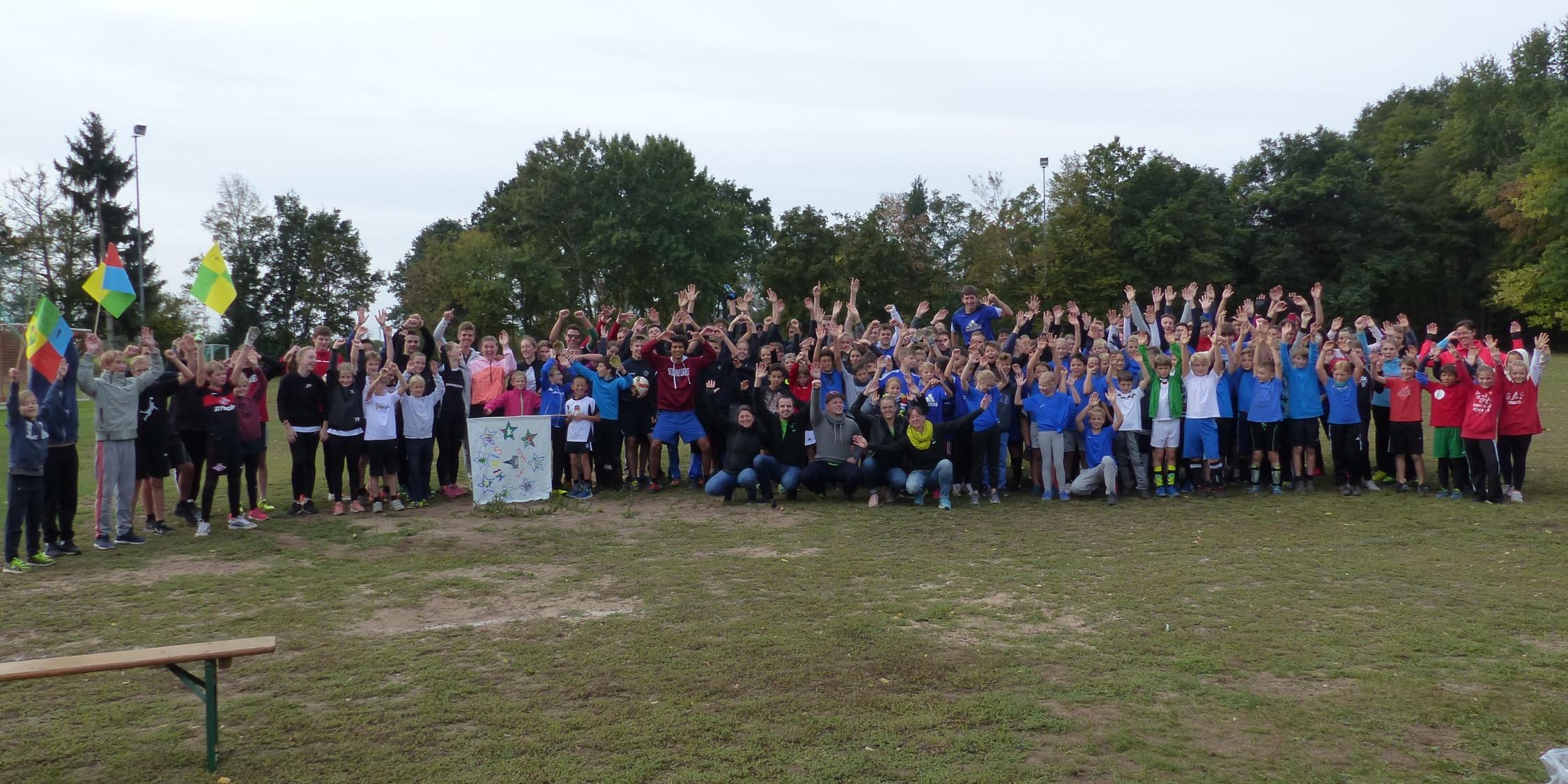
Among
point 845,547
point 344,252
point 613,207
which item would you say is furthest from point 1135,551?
point 344,252

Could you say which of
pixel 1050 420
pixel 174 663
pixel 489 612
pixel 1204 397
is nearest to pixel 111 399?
pixel 489 612

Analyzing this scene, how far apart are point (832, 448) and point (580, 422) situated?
124 inches

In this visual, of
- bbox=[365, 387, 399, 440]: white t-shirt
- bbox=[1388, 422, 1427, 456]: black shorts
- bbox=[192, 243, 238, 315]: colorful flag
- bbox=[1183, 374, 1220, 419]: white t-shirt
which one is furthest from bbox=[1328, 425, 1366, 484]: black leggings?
bbox=[192, 243, 238, 315]: colorful flag

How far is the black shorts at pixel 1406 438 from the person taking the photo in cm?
1184

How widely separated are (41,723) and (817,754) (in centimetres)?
396

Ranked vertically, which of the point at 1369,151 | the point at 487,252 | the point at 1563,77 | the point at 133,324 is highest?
the point at 1563,77

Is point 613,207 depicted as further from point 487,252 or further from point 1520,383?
point 1520,383

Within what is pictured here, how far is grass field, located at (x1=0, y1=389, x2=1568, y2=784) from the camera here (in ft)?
15.4

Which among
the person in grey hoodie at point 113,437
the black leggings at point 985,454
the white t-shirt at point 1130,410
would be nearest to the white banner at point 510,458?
the person in grey hoodie at point 113,437

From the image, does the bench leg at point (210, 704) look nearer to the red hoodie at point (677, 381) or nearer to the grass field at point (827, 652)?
the grass field at point (827, 652)

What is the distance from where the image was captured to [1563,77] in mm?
55094

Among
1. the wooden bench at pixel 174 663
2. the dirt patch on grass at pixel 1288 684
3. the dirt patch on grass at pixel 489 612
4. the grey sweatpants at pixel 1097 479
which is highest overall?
the grey sweatpants at pixel 1097 479

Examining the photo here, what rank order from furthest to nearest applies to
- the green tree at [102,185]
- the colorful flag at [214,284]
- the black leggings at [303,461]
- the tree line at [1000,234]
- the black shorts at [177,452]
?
1. the green tree at [102,185]
2. the tree line at [1000,234]
3. the black leggings at [303,461]
4. the colorful flag at [214,284]
5. the black shorts at [177,452]

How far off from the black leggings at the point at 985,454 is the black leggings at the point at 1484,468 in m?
5.03
